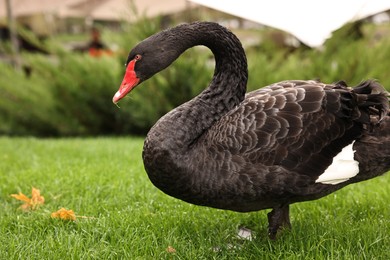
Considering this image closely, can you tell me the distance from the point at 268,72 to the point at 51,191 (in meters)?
3.20

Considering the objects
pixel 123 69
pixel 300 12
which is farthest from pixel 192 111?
pixel 123 69

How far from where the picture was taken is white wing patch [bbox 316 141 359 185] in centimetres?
194

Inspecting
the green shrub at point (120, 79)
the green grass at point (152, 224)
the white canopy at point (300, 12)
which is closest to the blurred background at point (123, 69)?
the green shrub at point (120, 79)

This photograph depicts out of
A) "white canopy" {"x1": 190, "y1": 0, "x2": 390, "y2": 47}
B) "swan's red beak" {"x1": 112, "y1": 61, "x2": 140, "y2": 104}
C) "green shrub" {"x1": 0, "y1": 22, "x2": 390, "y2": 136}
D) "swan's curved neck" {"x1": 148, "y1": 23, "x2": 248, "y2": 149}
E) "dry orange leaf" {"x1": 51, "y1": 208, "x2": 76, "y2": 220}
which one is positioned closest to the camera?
"swan's red beak" {"x1": 112, "y1": 61, "x2": 140, "y2": 104}

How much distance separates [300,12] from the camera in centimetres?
377

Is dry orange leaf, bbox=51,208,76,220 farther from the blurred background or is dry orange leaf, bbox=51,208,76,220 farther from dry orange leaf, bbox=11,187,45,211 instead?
the blurred background

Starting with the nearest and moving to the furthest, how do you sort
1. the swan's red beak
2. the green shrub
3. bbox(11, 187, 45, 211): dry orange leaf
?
the swan's red beak < bbox(11, 187, 45, 211): dry orange leaf < the green shrub

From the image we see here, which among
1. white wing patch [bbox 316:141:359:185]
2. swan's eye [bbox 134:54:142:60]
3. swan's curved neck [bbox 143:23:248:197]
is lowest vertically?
white wing patch [bbox 316:141:359:185]

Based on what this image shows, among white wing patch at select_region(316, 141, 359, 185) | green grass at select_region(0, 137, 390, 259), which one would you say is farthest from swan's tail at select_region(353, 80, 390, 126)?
green grass at select_region(0, 137, 390, 259)

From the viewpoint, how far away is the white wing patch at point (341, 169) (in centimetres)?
194

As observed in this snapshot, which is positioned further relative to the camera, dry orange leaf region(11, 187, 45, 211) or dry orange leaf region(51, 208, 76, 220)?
dry orange leaf region(11, 187, 45, 211)

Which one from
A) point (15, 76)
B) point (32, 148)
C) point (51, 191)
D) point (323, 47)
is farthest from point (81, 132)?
point (51, 191)

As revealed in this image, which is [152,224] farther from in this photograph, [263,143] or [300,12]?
[300,12]

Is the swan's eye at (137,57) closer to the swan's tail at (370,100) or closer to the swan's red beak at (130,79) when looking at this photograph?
the swan's red beak at (130,79)
